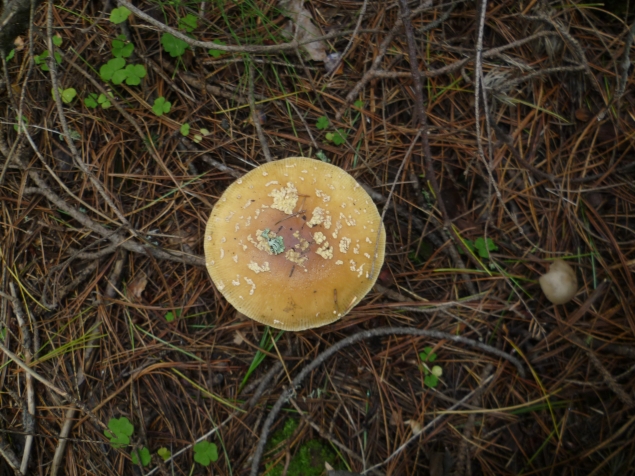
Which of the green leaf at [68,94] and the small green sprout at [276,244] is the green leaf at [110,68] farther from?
the small green sprout at [276,244]

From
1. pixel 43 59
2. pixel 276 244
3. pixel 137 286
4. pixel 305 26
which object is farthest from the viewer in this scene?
pixel 305 26

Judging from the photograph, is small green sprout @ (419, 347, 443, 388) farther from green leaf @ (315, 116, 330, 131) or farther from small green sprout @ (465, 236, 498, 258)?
green leaf @ (315, 116, 330, 131)

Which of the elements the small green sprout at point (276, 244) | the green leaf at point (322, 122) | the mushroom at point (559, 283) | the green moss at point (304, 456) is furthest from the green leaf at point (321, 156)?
the green moss at point (304, 456)

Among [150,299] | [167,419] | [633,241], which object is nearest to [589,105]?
[633,241]

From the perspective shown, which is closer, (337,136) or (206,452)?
(206,452)

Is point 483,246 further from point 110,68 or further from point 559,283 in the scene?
point 110,68

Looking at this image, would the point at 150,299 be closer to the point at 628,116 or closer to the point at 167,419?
the point at 167,419

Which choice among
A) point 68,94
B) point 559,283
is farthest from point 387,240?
point 68,94

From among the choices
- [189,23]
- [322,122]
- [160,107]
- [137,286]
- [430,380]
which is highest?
[189,23]
